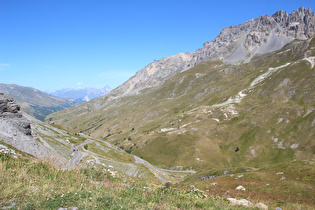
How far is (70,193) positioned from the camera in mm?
10555

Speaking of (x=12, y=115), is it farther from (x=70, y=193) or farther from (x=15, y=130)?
(x=70, y=193)

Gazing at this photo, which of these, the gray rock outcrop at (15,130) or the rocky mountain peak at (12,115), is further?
the rocky mountain peak at (12,115)

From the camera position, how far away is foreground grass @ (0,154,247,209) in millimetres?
9445

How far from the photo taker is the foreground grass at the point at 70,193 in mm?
9445

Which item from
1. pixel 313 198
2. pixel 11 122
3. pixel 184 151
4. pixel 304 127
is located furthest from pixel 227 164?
pixel 11 122

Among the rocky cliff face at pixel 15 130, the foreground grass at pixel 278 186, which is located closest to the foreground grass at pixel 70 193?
the foreground grass at pixel 278 186

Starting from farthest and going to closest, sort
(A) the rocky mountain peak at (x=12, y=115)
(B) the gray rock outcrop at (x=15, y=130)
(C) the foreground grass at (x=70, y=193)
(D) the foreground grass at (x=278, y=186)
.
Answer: (A) the rocky mountain peak at (x=12, y=115) < (D) the foreground grass at (x=278, y=186) < (B) the gray rock outcrop at (x=15, y=130) < (C) the foreground grass at (x=70, y=193)

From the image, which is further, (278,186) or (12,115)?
(278,186)

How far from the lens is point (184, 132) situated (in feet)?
637

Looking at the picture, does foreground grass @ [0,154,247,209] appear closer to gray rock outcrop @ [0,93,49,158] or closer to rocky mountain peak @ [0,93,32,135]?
gray rock outcrop @ [0,93,49,158]

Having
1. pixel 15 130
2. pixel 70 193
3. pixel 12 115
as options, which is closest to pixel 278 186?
pixel 70 193

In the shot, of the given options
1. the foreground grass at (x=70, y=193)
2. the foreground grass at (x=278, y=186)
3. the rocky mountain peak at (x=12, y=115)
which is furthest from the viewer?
the rocky mountain peak at (x=12, y=115)

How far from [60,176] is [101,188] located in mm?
3004

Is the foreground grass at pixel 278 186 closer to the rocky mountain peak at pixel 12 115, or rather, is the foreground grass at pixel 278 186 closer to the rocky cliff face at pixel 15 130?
the rocky cliff face at pixel 15 130
